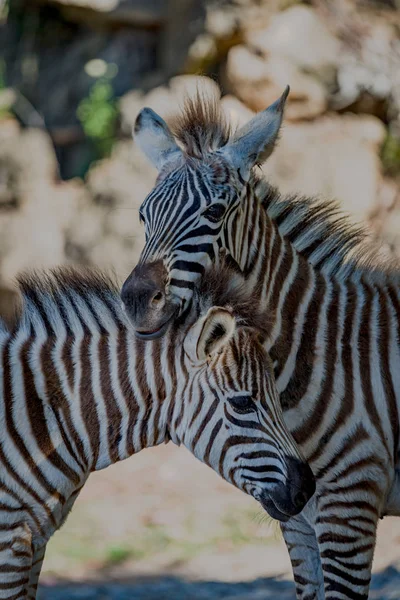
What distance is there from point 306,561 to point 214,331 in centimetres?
224

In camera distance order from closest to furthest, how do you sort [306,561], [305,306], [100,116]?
[305,306] → [306,561] → [100,116]

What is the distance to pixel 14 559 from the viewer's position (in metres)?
4.83

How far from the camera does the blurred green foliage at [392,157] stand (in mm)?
14188

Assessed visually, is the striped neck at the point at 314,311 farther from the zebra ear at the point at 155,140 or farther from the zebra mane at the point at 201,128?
the zebra ear at the point at 155,140

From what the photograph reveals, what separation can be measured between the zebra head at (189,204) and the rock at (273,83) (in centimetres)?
822

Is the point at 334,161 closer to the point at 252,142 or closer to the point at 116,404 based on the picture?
the point at 252,142

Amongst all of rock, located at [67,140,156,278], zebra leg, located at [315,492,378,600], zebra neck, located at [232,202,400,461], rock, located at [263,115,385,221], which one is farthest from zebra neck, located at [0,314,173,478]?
rock, located at [67,140,156,278]

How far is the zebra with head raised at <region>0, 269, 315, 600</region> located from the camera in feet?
15.2

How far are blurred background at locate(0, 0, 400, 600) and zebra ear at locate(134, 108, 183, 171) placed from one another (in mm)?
5315

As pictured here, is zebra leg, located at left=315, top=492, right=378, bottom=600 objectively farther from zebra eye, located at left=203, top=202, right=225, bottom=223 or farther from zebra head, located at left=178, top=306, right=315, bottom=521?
zebra eye, located at left=203, top=202, right=225, bottom=223

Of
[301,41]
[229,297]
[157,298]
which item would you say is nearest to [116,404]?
[157,298]

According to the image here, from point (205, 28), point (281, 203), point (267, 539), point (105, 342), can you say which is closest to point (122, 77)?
point (205, 28)

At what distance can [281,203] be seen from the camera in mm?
6184

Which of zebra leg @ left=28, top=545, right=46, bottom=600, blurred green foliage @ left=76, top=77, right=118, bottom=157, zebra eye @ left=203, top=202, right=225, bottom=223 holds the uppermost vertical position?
blurred green foliage @ left=76, top=77, right=118, bottom=157
